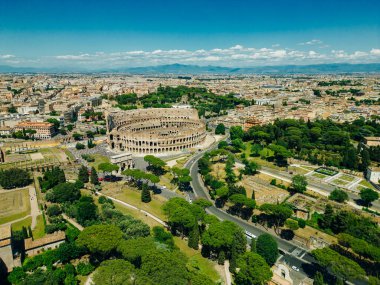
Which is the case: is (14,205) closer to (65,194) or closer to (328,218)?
(65,194)

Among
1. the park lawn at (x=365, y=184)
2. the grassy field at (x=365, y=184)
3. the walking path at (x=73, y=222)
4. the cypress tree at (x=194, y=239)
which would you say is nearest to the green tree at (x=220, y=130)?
the park lawn at (x=365, y=184)

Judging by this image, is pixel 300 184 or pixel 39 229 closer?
pixel 39 229

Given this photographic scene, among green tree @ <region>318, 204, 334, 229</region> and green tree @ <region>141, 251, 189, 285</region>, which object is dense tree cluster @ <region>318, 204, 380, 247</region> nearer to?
green tree @ <region>318, 204, 334, 229</region>

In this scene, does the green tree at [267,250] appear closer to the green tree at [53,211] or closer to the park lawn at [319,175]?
the green tree at [53,211]

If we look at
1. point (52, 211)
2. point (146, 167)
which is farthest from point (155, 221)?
point (146, 167)

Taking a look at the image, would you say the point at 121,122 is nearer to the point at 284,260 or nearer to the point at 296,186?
the point at 296,186

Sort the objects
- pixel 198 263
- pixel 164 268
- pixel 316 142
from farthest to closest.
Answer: pixel 316 142, pixel 198 263, pixel 164 268

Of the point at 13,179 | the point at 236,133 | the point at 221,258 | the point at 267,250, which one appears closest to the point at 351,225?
the point at 267,250

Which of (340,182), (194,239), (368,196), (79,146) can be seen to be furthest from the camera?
(79,146)
